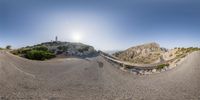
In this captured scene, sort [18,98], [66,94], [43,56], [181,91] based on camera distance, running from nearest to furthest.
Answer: [18,98] < [66,94] < [181,91] < [43,56]

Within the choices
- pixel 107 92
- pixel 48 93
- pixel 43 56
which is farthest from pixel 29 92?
pixel 43 56

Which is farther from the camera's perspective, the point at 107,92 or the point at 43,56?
the point at 43,56

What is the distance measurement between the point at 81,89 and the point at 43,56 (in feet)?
150

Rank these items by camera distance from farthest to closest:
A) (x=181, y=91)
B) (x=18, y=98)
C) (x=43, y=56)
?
(x=43, y=56) < (x=181, y=91) < (x=18, y=98)

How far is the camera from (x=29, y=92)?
665 inches

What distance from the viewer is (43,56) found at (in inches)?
2478

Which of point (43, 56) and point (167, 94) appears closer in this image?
point (167, 94)

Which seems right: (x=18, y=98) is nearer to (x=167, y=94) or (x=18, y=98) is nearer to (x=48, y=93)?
(x=48, y=93)

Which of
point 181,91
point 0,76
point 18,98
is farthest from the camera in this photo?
point 0,76

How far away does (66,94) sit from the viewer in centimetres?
1662

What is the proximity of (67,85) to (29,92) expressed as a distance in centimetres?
392

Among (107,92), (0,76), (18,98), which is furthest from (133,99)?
(0,76)

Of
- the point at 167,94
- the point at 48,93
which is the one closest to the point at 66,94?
the point at 48,93

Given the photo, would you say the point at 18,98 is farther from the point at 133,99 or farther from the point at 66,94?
the point at 133,99
